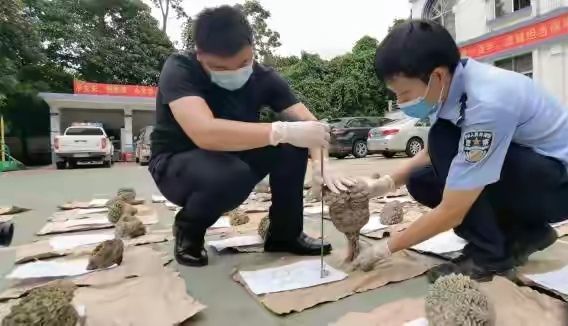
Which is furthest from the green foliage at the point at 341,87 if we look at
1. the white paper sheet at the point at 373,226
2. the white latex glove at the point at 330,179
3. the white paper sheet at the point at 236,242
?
the white latex glove at the point at 330,179

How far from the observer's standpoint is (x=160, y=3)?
19.6 m

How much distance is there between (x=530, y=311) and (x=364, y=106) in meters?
16.7

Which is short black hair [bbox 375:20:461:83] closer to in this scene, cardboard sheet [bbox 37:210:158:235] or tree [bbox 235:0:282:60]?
cardboard sheet [bbox 37:210:158:235]

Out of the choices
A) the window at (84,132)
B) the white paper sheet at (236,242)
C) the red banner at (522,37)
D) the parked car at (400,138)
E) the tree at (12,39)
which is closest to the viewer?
the white paper sheet at (236,242)

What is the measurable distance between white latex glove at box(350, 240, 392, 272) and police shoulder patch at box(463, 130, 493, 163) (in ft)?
1.52

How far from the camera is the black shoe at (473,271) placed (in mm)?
1512

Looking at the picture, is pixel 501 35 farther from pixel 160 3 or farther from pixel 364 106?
pixel 160 3

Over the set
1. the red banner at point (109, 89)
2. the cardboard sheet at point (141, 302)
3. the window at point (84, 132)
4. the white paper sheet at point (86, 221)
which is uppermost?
the red banner at point (109, 89)

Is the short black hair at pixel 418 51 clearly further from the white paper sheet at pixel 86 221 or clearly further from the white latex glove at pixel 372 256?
the white paper sheet at pixel 86 221

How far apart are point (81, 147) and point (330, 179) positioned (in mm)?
11076

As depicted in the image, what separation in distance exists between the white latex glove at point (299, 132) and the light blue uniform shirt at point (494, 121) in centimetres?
46

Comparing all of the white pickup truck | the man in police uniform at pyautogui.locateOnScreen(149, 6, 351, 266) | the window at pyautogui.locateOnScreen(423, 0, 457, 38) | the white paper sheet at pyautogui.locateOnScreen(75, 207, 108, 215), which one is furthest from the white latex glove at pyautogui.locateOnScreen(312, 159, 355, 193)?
the window at pyautogui.locateOnScreen(423, 0, 457, 38)

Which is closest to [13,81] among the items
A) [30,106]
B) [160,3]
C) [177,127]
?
[30,106]

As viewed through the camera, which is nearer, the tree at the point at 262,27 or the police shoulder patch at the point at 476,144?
the police shoulder patch at the point at 476,144
